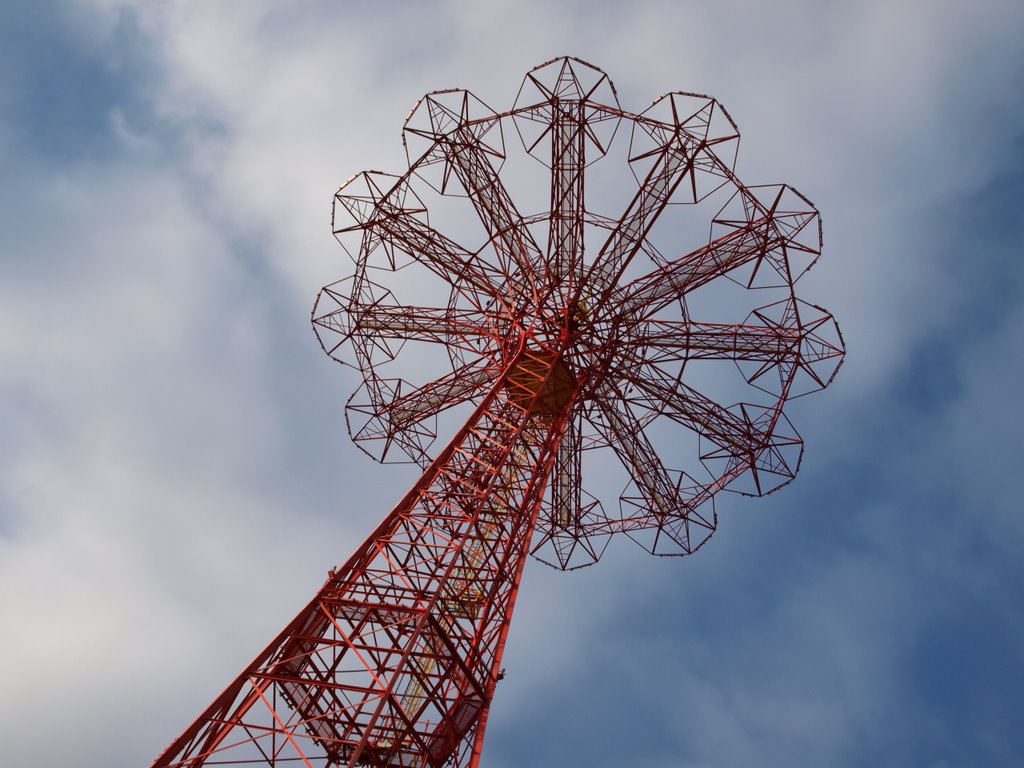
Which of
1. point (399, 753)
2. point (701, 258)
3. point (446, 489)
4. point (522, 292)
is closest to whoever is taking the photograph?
point (399, 753)

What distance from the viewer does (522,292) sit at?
103 ft

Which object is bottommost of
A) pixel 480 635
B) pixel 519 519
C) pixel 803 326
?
pixel 480 635

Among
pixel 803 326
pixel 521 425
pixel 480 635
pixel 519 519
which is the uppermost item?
pixel 803 326

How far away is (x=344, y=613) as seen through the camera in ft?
78.1

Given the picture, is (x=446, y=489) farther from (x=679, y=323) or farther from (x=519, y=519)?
(x=679, y=323)

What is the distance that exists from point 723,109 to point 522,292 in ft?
28.0

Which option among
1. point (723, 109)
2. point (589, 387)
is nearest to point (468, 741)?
Result: point (589, 387)

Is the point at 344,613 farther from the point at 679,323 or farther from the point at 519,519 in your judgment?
the point at 679,323

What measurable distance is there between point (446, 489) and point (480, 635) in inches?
162

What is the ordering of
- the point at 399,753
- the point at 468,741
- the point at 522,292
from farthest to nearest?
the point at 522,292, the point at 468,741, the point at 399,753

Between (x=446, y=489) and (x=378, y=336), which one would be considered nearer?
(x=446, y=489)

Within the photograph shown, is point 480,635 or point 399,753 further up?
point 480,635

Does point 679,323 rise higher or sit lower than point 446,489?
higher

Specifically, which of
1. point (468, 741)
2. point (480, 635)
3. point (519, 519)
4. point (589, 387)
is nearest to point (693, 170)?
point (589, 387)
